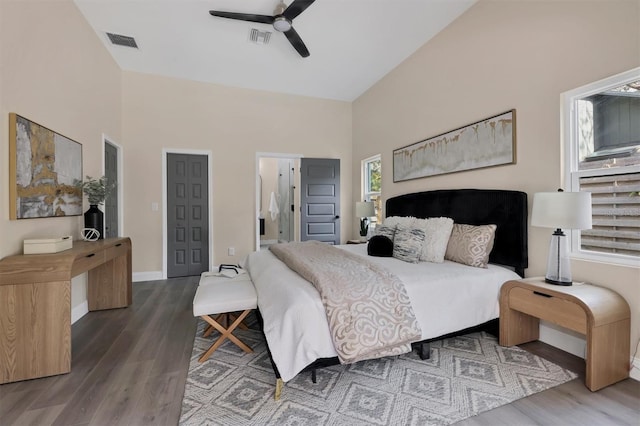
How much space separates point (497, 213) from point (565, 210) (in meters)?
0.74

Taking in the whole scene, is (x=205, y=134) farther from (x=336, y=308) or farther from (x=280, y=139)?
(x=336, y=308)

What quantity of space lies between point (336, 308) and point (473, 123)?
246 centimetres

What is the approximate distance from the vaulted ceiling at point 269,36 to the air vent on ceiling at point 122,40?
58 mm

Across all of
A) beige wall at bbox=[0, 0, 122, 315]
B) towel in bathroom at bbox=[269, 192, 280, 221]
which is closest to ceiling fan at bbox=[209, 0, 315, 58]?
beige wall at bbox=[0, 0, 122, 315]

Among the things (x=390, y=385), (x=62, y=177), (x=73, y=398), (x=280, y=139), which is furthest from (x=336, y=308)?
(x=280, y=139)

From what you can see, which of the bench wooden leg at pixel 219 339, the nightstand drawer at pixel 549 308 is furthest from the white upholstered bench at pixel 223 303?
the nightstand drawer at pixel 549 308

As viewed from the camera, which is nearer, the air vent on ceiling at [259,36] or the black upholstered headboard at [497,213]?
the black upholstered headboard at [497,213]

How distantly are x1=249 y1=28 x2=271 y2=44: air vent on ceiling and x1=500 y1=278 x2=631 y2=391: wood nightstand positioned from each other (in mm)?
3606

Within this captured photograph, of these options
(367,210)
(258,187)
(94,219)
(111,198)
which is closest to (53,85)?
(94,219)

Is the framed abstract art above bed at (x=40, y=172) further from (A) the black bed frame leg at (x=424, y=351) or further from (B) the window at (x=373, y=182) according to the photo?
(B) the window at (x=373, y=182)

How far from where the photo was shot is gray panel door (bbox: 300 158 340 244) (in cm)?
516

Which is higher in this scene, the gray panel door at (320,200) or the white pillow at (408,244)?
the gray panel door at (320,200)

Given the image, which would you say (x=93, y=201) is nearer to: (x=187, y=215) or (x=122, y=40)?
(x=187, y=215)

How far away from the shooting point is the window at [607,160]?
1.83 metres
